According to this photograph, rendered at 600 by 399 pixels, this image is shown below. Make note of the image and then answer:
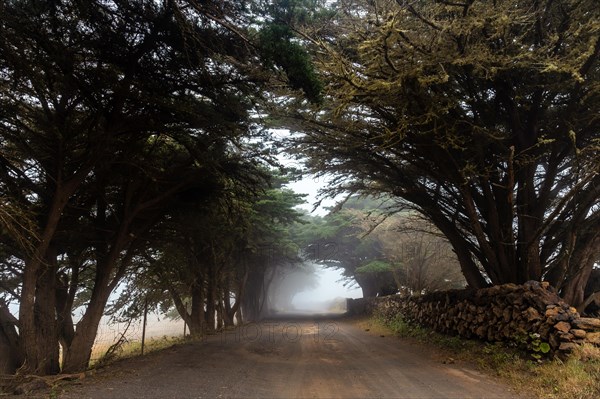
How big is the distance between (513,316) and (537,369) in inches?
68.1

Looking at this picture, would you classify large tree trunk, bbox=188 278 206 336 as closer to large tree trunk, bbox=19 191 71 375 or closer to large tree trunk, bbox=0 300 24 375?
large tree trunk, bbox=19 191 71 375

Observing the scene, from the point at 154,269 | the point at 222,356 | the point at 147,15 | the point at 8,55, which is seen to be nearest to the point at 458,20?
the point at 147,15

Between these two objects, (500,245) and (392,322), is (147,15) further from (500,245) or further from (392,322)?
(392,322)

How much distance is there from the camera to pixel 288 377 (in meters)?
7.10

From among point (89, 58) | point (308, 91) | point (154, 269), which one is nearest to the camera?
point (308, 91)

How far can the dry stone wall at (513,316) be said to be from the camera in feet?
22.7

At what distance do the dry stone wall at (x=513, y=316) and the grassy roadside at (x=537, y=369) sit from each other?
0.31 metres

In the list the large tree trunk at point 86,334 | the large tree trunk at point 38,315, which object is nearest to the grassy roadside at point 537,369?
the large tree trunk at point 38,315

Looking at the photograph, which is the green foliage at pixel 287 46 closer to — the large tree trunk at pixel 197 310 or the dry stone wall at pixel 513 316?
the dry stone wall at pixel 513 316

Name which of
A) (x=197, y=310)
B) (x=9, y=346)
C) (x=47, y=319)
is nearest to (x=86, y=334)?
(x=47, y=319)

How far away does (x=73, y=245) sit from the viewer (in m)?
9.91

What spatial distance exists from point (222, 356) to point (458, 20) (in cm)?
822

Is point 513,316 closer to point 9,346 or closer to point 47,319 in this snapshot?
point 47,319

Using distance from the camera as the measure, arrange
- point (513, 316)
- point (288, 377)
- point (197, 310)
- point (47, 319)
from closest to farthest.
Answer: point (288, 377)
point (513, 316)
point (47, 319)
point (197, 310)
